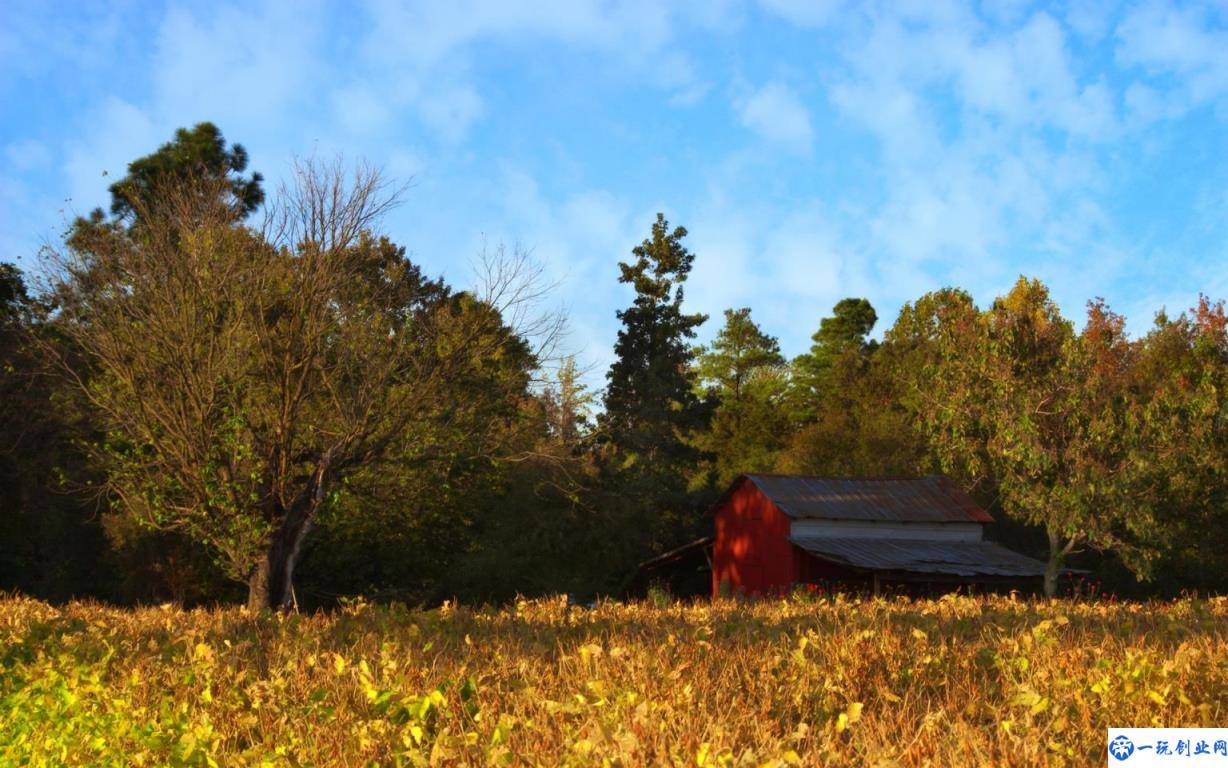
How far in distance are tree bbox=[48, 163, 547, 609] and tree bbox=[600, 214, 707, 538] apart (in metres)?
24.1

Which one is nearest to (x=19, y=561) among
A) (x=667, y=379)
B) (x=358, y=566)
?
(x=358, y=566)

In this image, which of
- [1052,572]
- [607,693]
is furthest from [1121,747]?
[1052,572]

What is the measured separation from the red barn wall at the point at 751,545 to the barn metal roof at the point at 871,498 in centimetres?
69

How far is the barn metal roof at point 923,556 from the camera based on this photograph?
34406 mm

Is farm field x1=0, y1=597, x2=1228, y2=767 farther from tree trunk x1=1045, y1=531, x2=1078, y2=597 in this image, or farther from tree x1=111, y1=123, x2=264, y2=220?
tree x1=111, y1=123, x2=264, y2=220

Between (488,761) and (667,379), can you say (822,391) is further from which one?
(488,761)

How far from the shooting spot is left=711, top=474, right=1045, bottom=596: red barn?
117 ft

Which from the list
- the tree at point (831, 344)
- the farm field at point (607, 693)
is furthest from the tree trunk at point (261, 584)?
the tree at point (831, 344)

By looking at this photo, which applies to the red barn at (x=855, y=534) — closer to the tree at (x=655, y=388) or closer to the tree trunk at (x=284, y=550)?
the tree at (x=655, y=388)

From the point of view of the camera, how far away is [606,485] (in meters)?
45.5

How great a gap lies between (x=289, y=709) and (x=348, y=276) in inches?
624

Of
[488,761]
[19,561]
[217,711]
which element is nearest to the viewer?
[488,761]

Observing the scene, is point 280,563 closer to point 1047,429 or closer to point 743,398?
point 1047,429

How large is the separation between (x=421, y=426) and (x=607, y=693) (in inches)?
670
